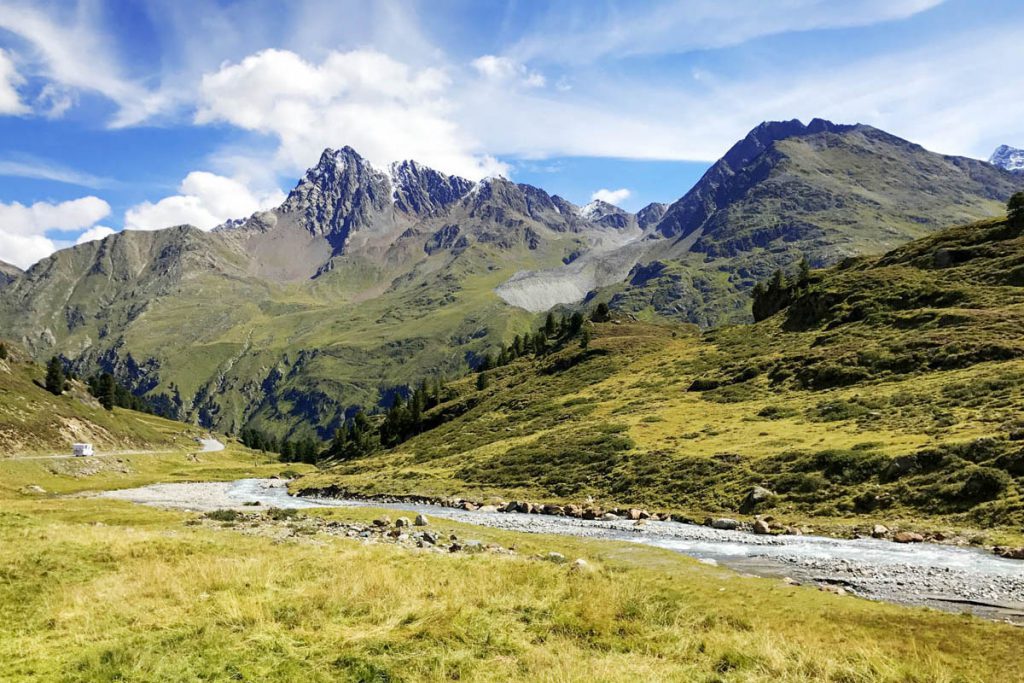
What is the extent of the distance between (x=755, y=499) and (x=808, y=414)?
25.3m

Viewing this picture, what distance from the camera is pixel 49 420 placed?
118 metres

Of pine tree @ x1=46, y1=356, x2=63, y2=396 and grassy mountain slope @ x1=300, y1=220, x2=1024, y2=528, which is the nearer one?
grassy mountain slope @ x1=300, y1=220, x2=1024, y2=528

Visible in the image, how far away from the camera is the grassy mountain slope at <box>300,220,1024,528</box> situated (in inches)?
1676

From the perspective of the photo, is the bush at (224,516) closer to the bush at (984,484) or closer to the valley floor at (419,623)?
the valley floor at (419,623)

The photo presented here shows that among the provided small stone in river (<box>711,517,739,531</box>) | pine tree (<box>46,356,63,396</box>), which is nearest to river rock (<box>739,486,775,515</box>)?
small stone in river (<box>711,517,739,531</box>)

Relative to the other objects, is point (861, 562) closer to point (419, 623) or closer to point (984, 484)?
point (984, 484)

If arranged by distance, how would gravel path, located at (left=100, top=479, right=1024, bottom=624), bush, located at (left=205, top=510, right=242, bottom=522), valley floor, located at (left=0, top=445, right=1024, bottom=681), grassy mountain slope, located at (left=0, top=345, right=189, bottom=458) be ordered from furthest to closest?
grassy mountain slope, located at (left=0, top=345, right=189, bottom=458)
bush, located at (left=205, top=510, right=242, bottom=522)
gravel path, located at (left=100, top=479, right=1024, bottom=624)
valley floor, located at (left=0, top=445, right=1024, bottom=681)

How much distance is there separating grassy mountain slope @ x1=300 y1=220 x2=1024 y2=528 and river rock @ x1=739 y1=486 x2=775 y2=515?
1.16 m

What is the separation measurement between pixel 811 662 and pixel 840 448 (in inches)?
1702

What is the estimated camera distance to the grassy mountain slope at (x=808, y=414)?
42.6 metres

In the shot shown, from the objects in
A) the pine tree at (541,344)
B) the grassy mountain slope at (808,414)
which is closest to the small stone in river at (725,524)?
the grassy mountain slope at (808,414)

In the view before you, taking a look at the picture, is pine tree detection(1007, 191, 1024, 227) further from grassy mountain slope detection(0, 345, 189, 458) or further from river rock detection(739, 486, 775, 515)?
grassy mountain slope detection(0, 345, 189, 458)

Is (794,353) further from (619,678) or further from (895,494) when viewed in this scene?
(619,678)

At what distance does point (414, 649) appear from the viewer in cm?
1241
